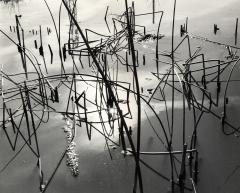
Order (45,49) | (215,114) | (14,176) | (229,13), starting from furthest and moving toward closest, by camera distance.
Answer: (229,13) → (45,49) → (215,114) → (14,176)

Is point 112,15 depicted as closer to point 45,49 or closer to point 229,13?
point 45,49

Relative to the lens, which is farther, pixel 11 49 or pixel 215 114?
pixel 11 49

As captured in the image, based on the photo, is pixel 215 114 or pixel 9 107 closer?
pixel 215 114

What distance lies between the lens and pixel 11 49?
2732 millimetres

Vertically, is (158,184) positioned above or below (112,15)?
below

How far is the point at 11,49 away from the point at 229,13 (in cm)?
148

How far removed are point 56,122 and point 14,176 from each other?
0.38 m

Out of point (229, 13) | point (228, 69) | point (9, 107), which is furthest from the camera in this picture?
point (229, 13)

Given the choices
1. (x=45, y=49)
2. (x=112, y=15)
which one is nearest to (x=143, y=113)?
(x=45, y=49)

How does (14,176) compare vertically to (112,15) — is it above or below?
below

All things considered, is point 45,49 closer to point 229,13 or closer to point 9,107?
point 9,107

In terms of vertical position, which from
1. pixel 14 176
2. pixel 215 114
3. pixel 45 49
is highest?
pixel 45 49

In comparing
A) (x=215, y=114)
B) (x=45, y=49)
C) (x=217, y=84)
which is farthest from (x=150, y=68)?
(x=45, y=49)

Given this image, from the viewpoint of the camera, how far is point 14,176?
1632 millimetres
